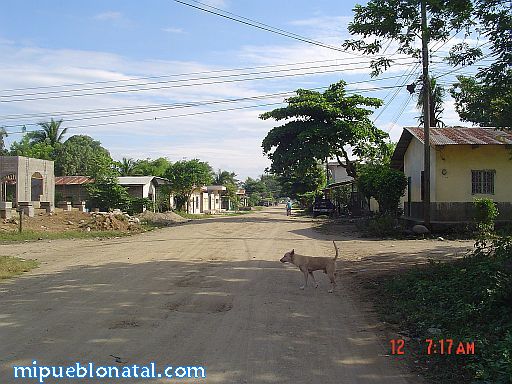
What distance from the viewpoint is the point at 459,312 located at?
22.4 ft

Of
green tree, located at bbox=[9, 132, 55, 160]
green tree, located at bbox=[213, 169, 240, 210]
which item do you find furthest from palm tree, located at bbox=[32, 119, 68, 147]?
green tree, located at bbox=[213, 169, 240, 210]

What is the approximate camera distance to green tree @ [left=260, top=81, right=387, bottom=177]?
3278 cm

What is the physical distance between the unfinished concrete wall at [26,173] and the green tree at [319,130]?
1497cm

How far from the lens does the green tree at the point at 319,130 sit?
3278 cm

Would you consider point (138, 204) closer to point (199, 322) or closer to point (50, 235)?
point (50, 235)

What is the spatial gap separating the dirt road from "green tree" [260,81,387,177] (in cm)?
2009

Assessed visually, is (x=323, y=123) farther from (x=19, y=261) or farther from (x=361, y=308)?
(x=361, y=308)

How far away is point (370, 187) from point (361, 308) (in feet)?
55.7

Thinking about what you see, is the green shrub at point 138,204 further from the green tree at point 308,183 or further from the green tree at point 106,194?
the green tree at point 308,183

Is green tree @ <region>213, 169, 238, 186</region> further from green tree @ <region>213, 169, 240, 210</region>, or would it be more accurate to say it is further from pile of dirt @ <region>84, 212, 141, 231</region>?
pile of dirt @ <region>84, 212, 141, 231</region>

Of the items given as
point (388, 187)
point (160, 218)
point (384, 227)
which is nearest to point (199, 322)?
point (384, 227)

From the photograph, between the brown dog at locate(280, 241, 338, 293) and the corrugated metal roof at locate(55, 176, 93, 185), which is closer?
the brown dog at locate(280, 241, 338, 293)

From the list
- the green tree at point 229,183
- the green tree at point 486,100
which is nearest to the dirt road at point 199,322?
the green tree at point 486,100

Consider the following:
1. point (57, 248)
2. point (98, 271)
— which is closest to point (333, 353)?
point (98, 271)
